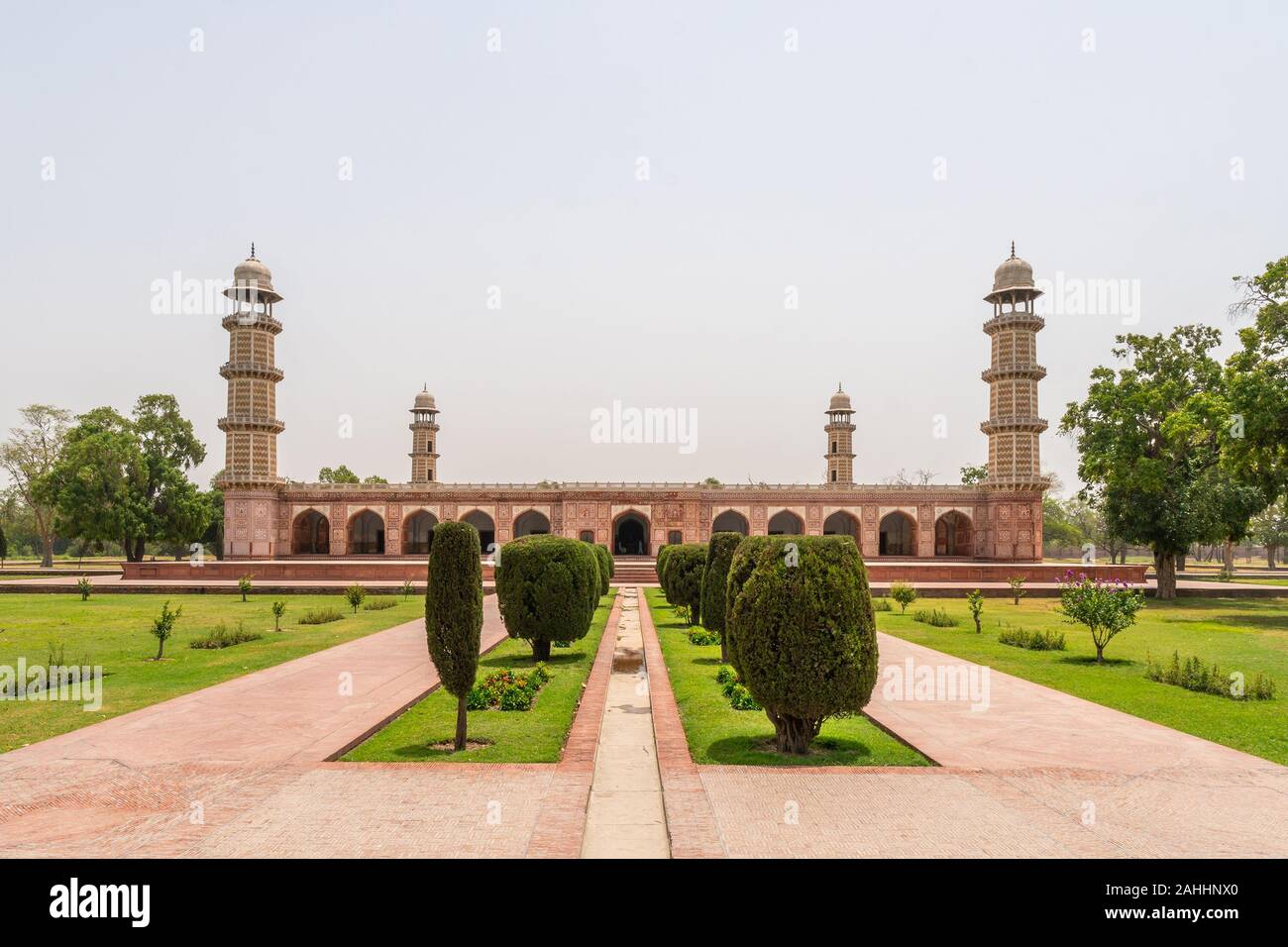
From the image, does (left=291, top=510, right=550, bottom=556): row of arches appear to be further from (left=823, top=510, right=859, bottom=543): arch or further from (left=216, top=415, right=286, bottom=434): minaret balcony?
(left=823, top=510, right=859, bottom=543): arch

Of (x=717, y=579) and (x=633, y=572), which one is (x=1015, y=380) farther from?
(x=717, y=579)

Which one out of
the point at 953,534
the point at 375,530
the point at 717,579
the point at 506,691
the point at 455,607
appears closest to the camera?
the point at 455,607

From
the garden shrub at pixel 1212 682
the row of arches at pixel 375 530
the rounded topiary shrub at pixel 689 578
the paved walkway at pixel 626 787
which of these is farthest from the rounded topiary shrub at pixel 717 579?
the row of arches at pixel 375 530

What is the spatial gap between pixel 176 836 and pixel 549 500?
134ft

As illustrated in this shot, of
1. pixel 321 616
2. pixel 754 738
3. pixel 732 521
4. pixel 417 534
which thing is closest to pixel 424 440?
pixel 417 534

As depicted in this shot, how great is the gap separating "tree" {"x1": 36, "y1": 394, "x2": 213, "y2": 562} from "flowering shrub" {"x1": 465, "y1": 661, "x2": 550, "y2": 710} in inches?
1522

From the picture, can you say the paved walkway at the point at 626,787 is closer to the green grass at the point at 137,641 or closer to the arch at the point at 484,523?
the green grass at the point at 137,641

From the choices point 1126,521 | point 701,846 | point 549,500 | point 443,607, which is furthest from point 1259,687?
point 549,500

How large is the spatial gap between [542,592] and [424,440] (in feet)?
145

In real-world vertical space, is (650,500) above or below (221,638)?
above

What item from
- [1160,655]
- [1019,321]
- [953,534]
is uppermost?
[1019,321]

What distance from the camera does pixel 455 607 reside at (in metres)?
8.80

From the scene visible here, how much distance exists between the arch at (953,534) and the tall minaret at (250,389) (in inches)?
1498

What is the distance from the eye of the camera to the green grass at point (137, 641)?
10164mm
